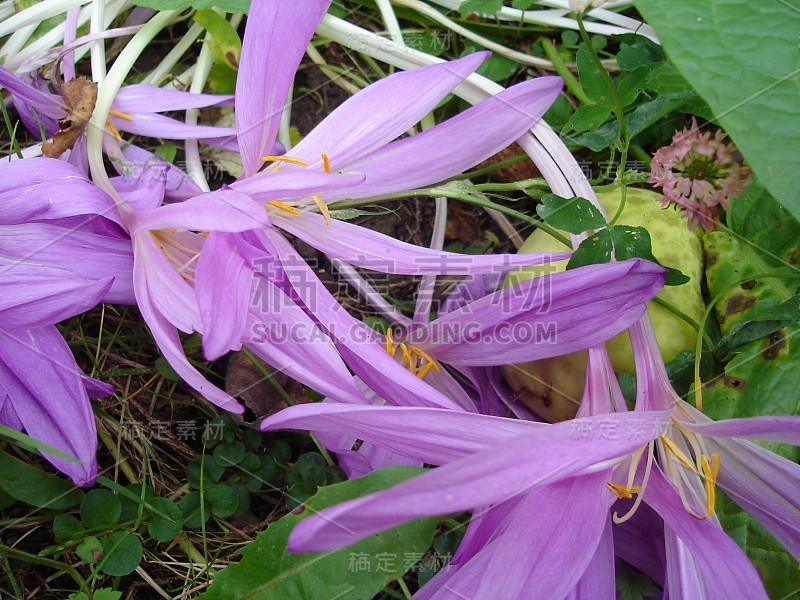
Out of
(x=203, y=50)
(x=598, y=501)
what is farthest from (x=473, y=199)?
(x=203, y=50)

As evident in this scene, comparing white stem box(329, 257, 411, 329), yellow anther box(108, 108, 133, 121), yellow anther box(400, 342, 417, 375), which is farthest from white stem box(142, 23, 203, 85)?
yellow anther box(400, 342, 417, 375)

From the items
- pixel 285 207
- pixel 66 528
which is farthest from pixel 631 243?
pixel 66 528

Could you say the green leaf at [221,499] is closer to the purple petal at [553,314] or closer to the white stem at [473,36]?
the purple petal at [553,314]

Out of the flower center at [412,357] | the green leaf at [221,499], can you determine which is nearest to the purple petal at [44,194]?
the flower center at [412,357]

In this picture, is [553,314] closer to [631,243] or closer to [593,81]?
[631,243]

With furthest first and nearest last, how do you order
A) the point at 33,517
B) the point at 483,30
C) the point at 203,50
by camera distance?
1. the point at 483,30
2. the point at 203,50
3. the point at 33,517

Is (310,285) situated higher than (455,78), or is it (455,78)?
(455,78)

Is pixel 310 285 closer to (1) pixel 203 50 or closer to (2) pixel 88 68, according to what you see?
(1) pixel 203 50
